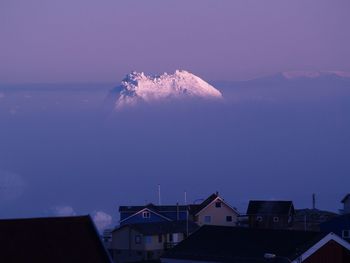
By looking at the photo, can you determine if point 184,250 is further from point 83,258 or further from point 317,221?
point 317,221

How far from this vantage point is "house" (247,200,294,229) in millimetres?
56656

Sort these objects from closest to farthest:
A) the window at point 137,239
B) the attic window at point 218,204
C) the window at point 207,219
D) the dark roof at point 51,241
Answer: the dark roof at point 51,241 < the window at point 137,239 < the window at point 207,219 < the attic window at point 218,204

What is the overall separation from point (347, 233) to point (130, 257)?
11174 millimetres

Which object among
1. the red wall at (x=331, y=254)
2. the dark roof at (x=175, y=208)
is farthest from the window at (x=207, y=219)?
the red wall at (x=331, y=254)

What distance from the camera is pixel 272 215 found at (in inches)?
2267

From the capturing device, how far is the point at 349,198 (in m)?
58.0

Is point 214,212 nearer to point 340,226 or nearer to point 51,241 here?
point 340,226

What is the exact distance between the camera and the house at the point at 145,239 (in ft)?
156

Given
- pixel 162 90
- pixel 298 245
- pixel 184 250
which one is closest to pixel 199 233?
pixel 184 250

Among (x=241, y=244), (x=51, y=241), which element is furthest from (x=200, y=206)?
(x=51, y=241)

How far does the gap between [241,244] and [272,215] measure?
24325 millimetres

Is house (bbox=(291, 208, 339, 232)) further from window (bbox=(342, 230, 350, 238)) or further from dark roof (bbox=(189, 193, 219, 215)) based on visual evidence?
window (bbox=(342, 230, 350, 238))

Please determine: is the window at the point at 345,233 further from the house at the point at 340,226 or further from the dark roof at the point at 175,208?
the dark roof at the point at 175,208

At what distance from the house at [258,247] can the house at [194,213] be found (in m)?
21.5
